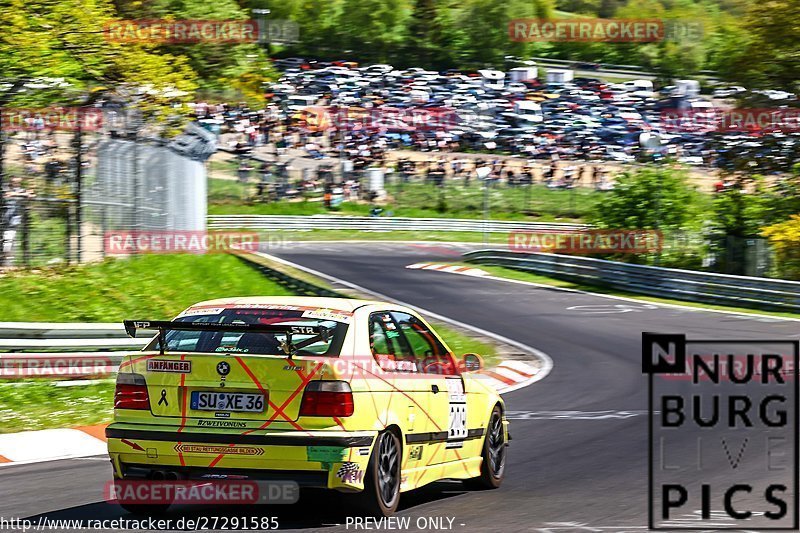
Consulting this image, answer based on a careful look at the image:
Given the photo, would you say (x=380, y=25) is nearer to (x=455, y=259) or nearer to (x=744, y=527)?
(x=455, y=259)

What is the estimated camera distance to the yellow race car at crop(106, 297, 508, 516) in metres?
6.74

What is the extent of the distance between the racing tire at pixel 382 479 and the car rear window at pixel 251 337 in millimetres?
664

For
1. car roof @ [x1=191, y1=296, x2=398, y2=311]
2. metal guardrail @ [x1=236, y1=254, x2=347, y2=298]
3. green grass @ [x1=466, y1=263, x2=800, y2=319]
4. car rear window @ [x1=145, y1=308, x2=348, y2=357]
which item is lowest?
green grass @ [x1=466, y1=263, x2=800, y2=319]

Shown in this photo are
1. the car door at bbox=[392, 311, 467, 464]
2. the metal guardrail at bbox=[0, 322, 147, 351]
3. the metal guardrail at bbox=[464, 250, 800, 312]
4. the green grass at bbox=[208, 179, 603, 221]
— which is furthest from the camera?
the green grass at bbox=[208, 179, 603, 221]

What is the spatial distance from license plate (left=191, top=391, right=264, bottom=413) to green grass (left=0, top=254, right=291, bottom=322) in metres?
11.7

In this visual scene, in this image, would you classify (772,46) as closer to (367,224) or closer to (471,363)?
(367,224)

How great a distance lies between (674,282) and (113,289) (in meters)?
16.2

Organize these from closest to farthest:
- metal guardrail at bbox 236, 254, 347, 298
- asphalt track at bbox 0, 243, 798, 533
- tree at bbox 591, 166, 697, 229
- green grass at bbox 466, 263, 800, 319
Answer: asphalt track at bbox 0, 243, 798, 533, metal guardrail at bbox 236, 254, 347, 298, green grass at bbox 466, 263, 800, 319, tree at bbox 591, 166, 697, 229

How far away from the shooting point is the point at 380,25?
324 ft

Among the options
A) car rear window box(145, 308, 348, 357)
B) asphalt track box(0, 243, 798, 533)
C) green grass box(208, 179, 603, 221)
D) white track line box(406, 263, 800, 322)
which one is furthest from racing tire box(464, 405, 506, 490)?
green grass box(208, 179, 603, 221)

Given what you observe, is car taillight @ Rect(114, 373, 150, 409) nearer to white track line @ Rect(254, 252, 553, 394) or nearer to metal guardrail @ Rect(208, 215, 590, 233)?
white track line @ Rect(254, 252, 553, 394)

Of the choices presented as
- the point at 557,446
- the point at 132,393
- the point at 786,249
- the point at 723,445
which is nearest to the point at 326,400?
the point at 132,393

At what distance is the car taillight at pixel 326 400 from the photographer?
677 cm

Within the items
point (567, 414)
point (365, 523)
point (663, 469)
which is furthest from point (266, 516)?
point (567, 414)
